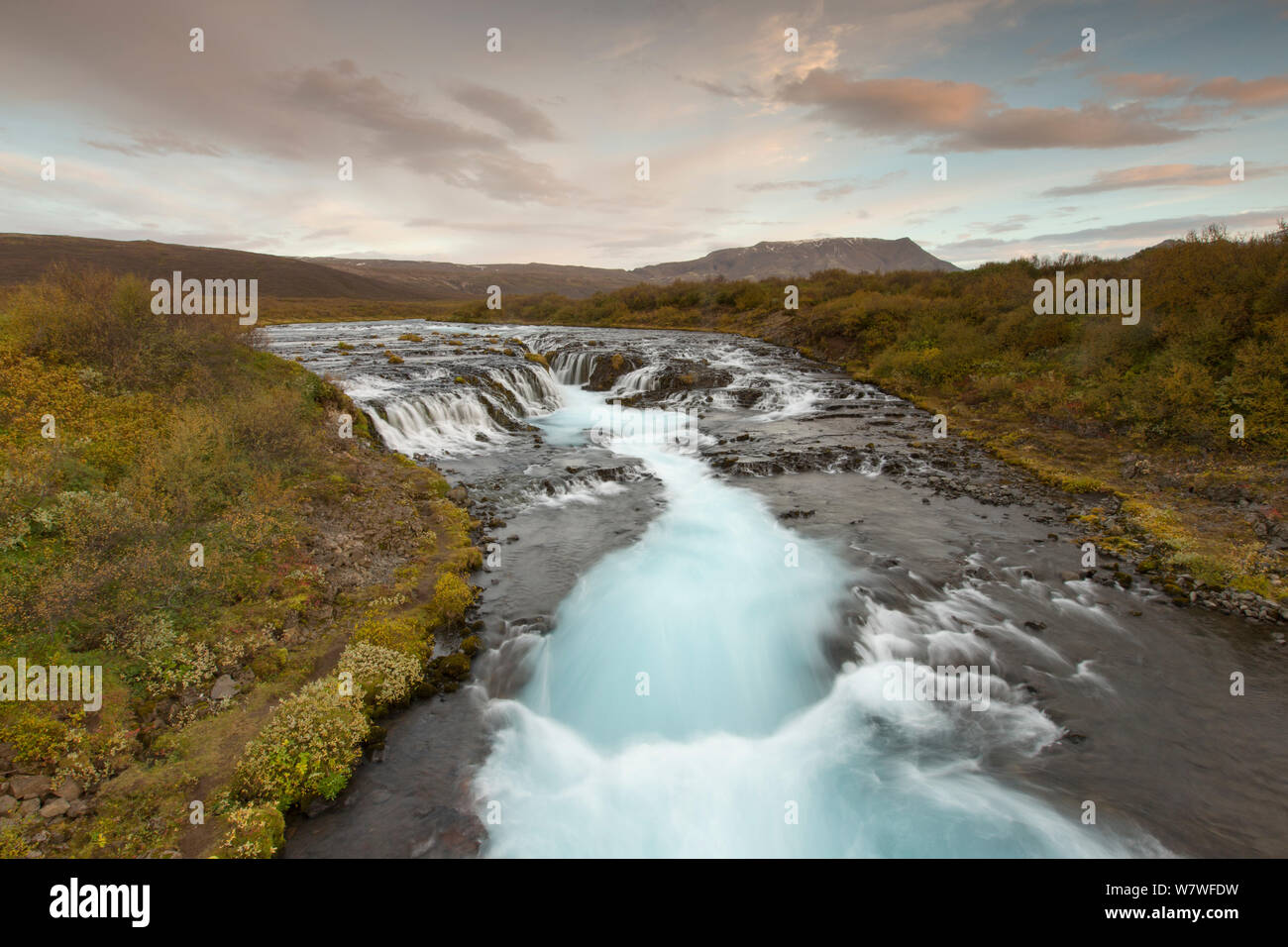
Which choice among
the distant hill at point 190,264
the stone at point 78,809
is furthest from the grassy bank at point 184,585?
the distant hill at point 190,264

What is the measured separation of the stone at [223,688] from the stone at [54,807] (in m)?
1.88

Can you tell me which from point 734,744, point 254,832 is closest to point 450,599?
point 254,832

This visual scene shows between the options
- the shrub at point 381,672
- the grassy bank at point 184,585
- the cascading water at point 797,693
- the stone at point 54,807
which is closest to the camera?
the stone at point 54,807

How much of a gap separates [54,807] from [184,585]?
370cm

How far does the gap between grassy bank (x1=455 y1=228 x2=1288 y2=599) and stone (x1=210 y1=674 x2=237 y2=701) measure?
1807 cm

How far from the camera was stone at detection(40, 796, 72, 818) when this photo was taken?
5.56m

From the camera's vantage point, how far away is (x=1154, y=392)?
18.9 meters

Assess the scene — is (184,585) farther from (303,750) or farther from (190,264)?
(190,264)

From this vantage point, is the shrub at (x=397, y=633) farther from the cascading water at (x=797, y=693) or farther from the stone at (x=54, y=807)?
the stone at (x=54, y=807)

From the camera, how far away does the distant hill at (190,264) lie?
323 feet

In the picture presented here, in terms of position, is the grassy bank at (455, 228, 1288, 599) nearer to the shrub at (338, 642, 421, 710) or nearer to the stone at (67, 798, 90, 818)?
the shrub at (338, 642, 421, 710)

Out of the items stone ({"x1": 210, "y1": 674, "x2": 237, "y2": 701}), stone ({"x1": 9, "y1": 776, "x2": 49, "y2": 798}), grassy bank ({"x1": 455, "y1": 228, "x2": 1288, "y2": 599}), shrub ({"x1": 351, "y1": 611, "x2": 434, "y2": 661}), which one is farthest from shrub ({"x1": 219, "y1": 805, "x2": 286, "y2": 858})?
grassy bank ({"x1": 455, "y1": 228, "x2": 1288, "y2": 599})

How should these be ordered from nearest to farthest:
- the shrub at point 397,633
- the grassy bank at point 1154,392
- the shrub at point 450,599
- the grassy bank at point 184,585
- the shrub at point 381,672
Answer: the grassy bank at point 184,585
the shrub at point 381,672
the shrub at point 397,633
the shrub at point 450,599
the grassy bank at point 1154,392

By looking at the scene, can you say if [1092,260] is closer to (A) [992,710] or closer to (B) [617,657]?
(A) [992,710]
